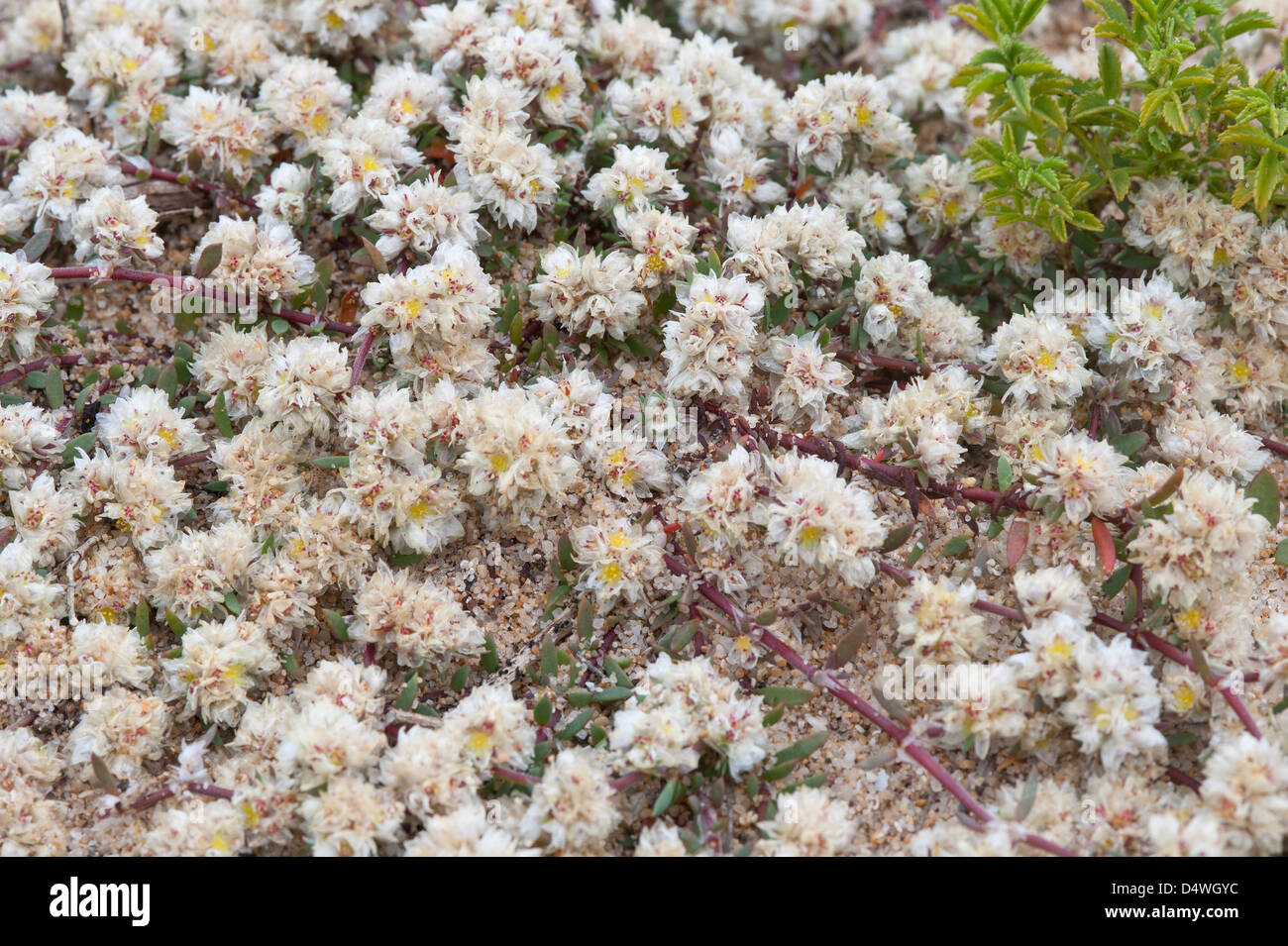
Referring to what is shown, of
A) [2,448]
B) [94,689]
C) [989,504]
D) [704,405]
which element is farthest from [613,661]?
[2,448]

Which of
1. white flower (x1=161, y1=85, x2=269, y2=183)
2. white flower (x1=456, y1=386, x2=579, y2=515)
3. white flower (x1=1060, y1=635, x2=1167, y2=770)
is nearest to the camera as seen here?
white flower (x1=1060, y1=635, x2=1167, y2=770)

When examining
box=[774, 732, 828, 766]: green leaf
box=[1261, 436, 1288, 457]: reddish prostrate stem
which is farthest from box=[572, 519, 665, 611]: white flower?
box=[1261, 436, 1288, 457]: reddish prostrate stem

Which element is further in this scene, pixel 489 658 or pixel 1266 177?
pixel 1266 177

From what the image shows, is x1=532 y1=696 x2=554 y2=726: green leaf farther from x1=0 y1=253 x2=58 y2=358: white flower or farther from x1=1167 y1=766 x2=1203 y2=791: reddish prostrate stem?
x1=0 y1=253 x2=58 y2=358: white flower

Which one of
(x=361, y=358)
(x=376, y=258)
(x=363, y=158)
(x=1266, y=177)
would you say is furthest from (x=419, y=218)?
(x=1266, y=177)

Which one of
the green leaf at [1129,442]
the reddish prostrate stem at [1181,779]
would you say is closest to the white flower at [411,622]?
the reddish prostrate stem at [1181,779]

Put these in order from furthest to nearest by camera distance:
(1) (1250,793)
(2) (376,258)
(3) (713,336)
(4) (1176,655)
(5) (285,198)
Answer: (5) (285,198) < (2) (376,258) < (3) (713,336) < (4) (1176,655) < (1) (1250,793)

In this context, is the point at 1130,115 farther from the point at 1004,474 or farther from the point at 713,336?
the point at 713,336
